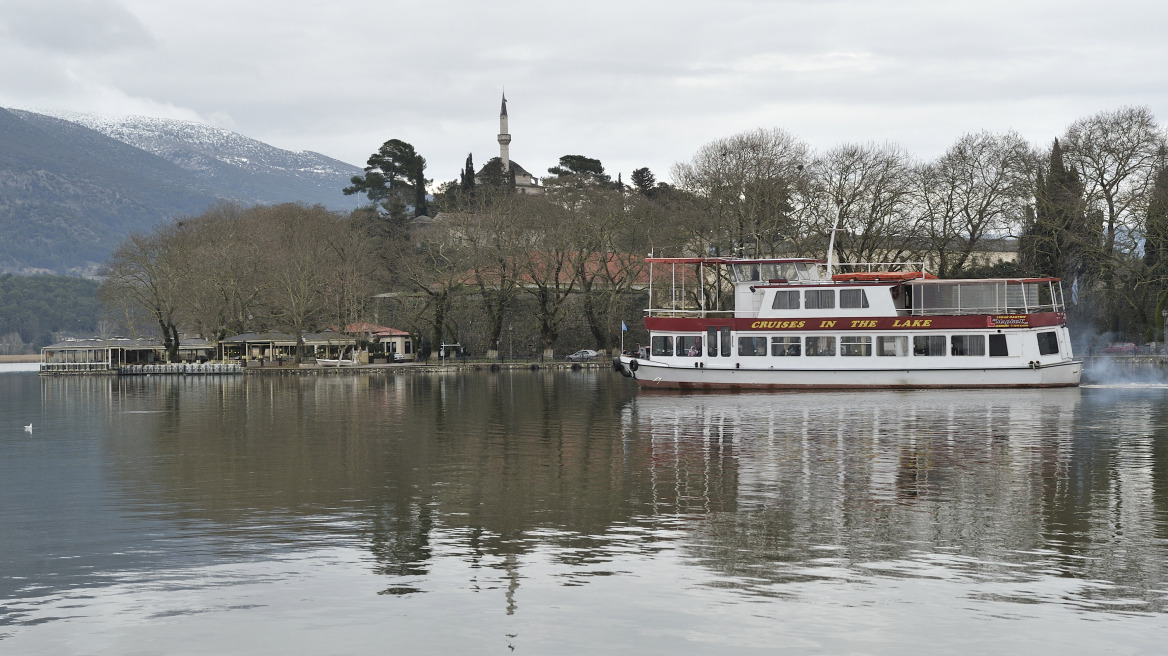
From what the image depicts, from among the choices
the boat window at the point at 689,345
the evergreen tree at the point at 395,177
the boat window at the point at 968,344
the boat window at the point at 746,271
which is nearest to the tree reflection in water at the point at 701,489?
the boat window at the point at 968,344

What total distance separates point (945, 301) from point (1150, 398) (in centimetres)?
1062

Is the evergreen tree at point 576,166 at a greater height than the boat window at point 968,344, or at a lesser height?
greater

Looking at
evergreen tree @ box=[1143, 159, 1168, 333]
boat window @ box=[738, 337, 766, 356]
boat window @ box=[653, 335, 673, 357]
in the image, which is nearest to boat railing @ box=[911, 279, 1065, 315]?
boat window @ box=[738, 337, 766, 356]

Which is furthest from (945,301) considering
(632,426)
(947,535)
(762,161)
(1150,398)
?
(947,535)

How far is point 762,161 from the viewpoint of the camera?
80.1 metres

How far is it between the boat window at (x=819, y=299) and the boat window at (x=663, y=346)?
700 cm

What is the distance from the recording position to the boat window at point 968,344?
170 ft

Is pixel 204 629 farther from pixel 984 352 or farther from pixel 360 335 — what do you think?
pixel 360 335

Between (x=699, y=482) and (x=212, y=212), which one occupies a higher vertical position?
(x=212, y=212)

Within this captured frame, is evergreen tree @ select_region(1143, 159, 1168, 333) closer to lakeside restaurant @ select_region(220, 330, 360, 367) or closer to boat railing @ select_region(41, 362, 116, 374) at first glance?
lakeside restaurant @ select_region(220, 330, 360, 367)

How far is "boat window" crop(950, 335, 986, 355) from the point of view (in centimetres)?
5178

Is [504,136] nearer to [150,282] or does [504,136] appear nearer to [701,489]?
[150,282]

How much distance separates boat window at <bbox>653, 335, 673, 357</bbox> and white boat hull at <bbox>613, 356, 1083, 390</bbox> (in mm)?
756

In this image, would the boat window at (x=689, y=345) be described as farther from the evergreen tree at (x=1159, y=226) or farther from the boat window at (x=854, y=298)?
the evergreen tree at (x=1159, y=226)
